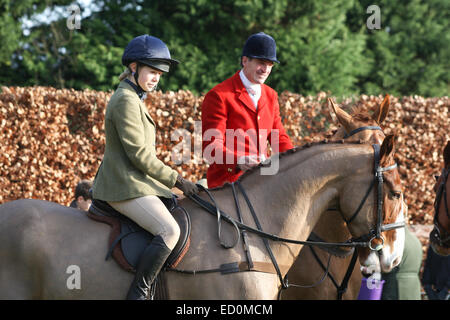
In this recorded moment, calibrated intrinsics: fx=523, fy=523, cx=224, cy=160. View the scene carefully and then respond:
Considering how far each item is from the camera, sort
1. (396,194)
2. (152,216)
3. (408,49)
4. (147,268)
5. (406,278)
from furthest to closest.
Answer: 1. (408,49)
2. (406,278)
3. (396,194)
4. (152,216)
5. (147,268)

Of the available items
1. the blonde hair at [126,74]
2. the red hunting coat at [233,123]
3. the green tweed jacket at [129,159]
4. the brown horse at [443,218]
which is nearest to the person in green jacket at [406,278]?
the brown horse at [443,218]

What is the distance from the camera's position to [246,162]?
413 centimetres

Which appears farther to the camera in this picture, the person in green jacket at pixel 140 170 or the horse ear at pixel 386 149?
the horse ear at pixel 386 149

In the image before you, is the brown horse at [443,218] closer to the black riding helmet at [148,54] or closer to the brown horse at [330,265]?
the brown horse at [330,265]

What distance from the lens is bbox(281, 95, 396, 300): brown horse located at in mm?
4285

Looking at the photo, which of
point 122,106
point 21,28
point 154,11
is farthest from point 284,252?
point 21,28

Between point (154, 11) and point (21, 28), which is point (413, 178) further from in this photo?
point (21, 28)

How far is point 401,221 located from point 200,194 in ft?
4.64

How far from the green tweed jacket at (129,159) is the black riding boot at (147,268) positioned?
40 cm

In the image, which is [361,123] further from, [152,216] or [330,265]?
[152,216]

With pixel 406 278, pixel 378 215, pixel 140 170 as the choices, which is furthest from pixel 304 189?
pixel 406 278

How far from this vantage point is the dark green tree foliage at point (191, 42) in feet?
43.0

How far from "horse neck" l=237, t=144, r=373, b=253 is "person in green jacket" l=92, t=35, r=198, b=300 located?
0.53 meters

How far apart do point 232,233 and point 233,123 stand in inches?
52.1
